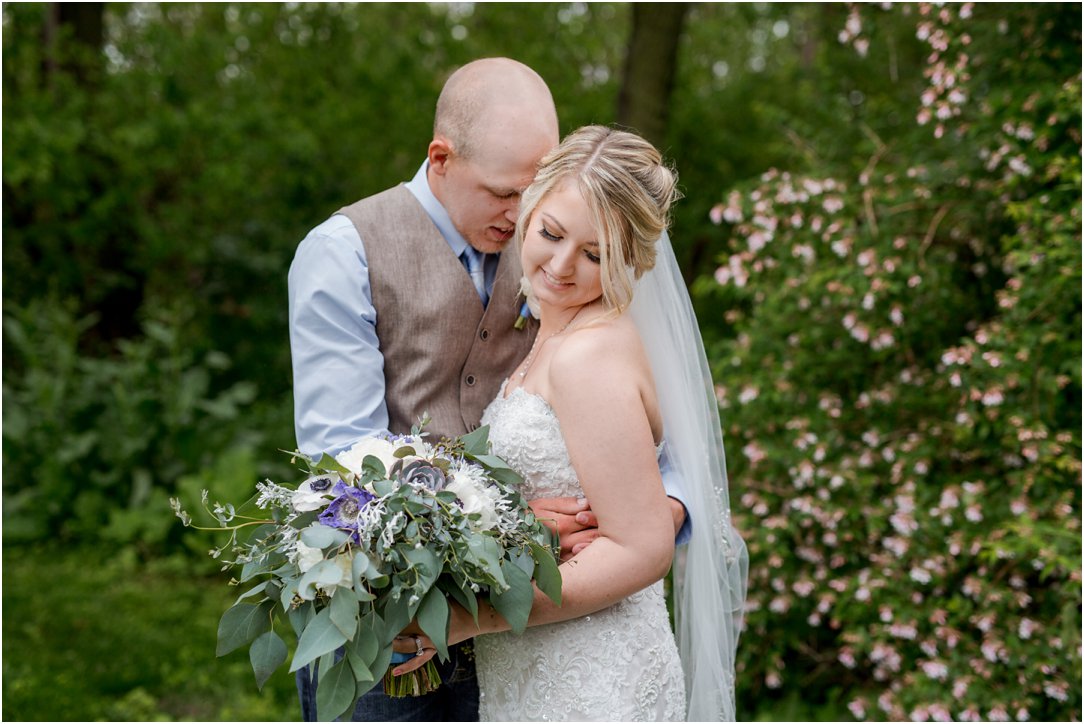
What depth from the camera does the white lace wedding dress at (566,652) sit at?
7.60 feet

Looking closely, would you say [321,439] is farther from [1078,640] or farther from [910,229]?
[910,229]

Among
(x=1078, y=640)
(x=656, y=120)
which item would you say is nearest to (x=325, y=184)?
(x=656, y=120)

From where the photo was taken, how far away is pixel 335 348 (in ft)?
7.75

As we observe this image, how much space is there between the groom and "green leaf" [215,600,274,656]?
1.35ft

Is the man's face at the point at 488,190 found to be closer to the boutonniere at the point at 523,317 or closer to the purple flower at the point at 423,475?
the boutonniere at the point at 523,317

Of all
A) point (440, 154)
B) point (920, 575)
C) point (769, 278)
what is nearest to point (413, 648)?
point (440, 154)

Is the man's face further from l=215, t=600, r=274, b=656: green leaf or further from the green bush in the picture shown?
the green bush

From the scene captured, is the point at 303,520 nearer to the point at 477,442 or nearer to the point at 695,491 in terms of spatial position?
the point at 477,442

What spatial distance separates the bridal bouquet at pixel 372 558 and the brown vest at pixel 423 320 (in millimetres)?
367

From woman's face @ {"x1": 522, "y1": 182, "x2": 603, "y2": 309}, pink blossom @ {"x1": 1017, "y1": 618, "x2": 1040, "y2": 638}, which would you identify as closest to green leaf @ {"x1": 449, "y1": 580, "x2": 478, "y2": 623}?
woman's face @ {"x1": 522, "y1": 182, "x2": 603, "y2": 309}

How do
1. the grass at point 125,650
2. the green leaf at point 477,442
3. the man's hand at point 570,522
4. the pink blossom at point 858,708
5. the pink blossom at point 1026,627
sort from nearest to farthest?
1. the green leaf at point 477,442
2. the man's hand at point 570,522
3. the pink blossom at point 1026,627
4. the pink blossom at point 858,708
5. the grass at point 125,650

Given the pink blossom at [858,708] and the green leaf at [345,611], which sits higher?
the green leaf at [345,611]

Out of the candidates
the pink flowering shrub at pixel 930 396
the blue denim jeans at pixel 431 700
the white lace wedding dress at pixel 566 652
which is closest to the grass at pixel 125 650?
the pink flowering shrub at pixel 930 396

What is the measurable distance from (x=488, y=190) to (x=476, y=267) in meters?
0.21
